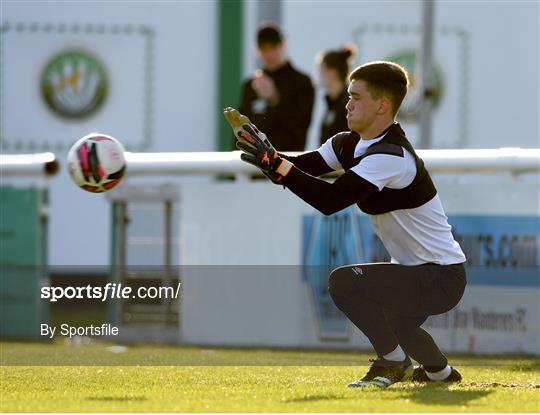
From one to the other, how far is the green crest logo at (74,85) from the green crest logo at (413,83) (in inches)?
125

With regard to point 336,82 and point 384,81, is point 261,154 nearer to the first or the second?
point 384,81

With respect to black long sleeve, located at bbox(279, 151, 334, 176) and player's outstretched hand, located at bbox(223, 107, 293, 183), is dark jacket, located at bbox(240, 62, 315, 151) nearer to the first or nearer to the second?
black long sleeve, located at bbox(279, 151, 334, 176)

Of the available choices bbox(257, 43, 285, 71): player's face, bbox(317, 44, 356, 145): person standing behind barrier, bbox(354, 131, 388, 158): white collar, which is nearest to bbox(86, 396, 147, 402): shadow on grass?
bbox(354, 131, 388, 158): white collar

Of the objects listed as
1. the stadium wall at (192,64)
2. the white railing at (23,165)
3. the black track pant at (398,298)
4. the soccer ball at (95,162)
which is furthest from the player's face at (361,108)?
the stadium wall at (192,64)

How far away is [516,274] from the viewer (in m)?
10.1

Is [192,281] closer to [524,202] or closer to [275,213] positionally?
[275,213]

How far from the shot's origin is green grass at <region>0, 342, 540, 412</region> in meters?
5.93

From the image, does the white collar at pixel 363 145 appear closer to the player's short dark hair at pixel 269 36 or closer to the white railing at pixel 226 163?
the white railing at pixel 226 163

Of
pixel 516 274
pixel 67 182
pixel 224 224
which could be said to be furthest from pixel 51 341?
pixel 67 182

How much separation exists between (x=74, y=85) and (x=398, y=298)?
34.1ft

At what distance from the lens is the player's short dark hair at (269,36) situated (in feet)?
35.9

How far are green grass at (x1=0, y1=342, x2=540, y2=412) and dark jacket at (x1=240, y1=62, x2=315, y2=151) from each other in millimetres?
2061

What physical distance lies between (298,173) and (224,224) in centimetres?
444

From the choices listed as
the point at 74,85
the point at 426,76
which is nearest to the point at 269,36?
the point at 426,76
